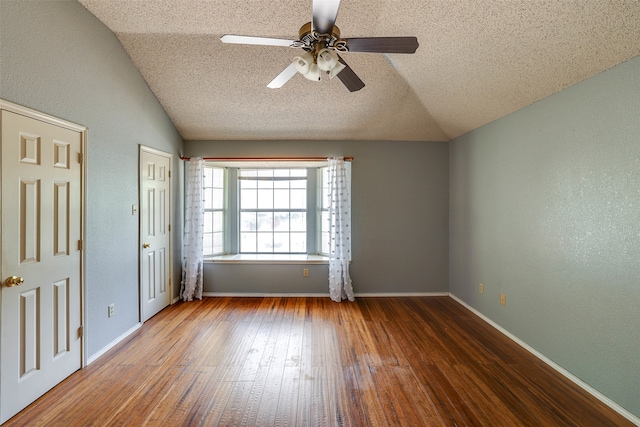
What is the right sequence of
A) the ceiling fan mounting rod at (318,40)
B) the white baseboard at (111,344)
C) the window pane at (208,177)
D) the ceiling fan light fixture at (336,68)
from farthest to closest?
1. the window pane at (208,177)
2. the white baseboard at (111,344)
3. the ceiling fan light fixture at (336,68)
4. the ceiling fan mounting rod at (318,40)

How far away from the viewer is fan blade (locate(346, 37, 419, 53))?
6.13 ft

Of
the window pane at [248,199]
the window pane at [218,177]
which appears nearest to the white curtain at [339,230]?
the window pane at [248,199]

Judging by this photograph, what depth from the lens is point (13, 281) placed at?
1.97 meters

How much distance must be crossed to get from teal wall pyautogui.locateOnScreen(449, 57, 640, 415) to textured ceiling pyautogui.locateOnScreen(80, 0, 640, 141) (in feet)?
0.84

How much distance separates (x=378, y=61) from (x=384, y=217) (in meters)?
2.11

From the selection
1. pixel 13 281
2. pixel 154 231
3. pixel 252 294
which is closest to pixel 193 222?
pixel 154 231

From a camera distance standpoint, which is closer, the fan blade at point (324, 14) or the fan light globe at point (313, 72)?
the fan blade at point (324, 14)

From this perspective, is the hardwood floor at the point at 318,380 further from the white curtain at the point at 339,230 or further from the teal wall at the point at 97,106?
the white curtain at the point at 339,230

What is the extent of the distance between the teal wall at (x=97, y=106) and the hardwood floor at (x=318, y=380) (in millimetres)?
589

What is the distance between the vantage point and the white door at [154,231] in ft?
11.6

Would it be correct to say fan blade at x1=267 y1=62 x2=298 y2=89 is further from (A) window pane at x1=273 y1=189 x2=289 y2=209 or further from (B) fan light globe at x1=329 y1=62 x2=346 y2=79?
(A) window pane at x1=273 y1=189 x2=289 y2=209

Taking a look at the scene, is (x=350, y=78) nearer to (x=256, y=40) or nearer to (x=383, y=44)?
(x=383, y=44)

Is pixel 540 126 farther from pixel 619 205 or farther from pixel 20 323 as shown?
pixel 20 323

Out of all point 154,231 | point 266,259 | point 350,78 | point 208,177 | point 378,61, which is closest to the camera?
point 350,78
